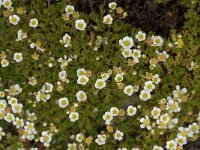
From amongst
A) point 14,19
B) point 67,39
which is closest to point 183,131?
point 67,39

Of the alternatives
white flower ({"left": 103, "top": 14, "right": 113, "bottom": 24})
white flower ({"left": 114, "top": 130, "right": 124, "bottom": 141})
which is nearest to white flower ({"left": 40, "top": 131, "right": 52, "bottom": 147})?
white flower ({"left": 114, "top": 130, "right": 124, "bottom": 141})

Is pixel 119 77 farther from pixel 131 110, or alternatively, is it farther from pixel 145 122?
pixel 145 122

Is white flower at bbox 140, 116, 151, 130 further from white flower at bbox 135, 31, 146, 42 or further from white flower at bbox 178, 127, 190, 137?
white flower at bbox 135, 31, 146, 42

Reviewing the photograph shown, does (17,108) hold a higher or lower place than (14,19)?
lower

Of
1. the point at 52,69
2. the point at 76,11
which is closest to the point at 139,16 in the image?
the point at 76,11

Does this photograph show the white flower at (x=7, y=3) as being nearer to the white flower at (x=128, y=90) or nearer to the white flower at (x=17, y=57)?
the white flower at (x=17, y=57)

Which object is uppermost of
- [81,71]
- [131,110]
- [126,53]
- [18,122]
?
[126,53]
